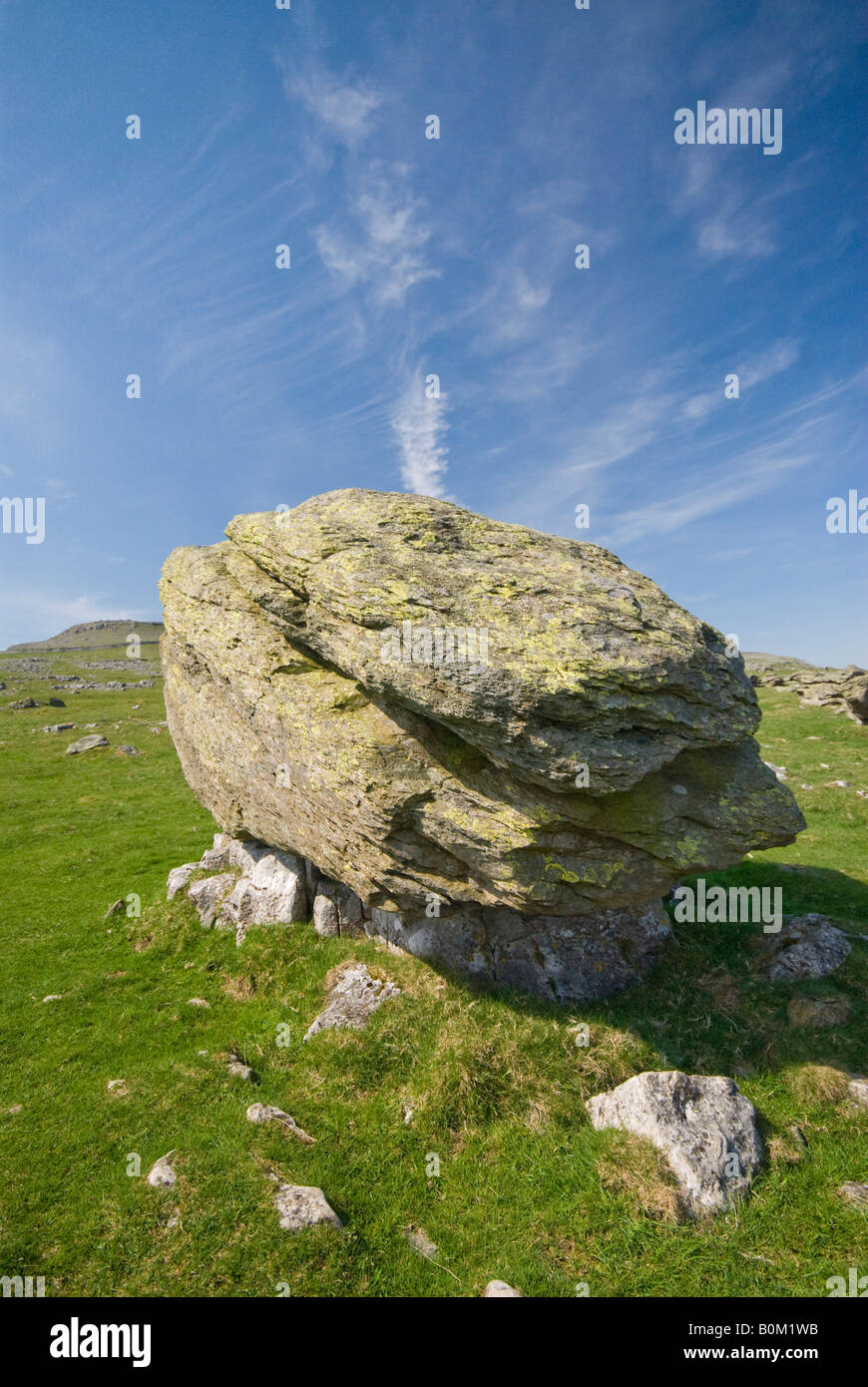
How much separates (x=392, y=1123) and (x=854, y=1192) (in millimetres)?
7930


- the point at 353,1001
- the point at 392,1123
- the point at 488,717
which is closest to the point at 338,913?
the point at 353,1001

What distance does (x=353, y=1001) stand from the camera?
13.9 m

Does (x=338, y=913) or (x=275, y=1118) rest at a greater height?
(x=338, y=913)

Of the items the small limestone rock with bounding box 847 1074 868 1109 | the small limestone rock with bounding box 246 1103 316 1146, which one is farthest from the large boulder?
the small limestone rock with bounding box 246 1103 316 1146

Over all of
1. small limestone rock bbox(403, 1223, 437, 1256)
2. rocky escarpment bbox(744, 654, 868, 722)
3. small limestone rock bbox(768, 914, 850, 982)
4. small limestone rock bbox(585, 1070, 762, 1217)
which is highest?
rocky escarpment bbox(744, 654, 868, 722)

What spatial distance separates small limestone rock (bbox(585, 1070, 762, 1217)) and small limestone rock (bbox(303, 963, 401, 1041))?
5.11 m

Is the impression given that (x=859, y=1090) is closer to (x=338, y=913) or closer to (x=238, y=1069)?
(x=338, y=913)

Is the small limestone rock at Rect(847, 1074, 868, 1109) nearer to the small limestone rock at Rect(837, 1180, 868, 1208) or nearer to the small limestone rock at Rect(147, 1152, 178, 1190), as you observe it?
the small limestone rock at Rect(837, 1180, 868, 1208)

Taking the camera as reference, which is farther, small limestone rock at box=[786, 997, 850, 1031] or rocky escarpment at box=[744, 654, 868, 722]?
rocky escarpment at box=[744, 654, 868, 722]

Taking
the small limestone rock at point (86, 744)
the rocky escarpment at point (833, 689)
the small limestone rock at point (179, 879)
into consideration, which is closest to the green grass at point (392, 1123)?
the small limestone rock at point (179, 879)

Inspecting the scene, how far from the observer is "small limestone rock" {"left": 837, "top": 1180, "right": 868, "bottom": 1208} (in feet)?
30.9
